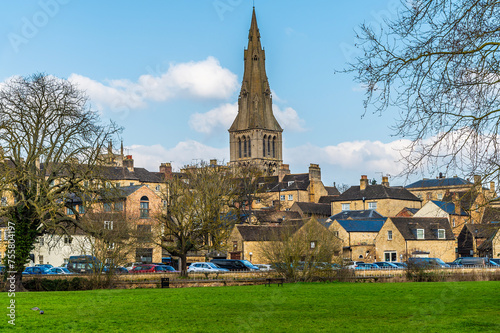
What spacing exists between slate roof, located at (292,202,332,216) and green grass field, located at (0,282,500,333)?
81001 millimetres

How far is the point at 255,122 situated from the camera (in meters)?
183

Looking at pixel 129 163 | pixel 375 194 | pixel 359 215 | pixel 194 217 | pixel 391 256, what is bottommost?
pixel 391 256

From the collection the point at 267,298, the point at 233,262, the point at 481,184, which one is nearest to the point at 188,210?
the point at 233,262

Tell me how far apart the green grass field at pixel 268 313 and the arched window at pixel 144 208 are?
45.5 meters

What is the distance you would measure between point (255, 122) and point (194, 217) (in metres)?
116

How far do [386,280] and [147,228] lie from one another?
26942 millimetres

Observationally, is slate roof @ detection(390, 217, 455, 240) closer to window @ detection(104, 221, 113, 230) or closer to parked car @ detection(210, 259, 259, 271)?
parked car @ detection(210, 259, 259, 271)

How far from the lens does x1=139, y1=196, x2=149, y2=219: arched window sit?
3125 inches

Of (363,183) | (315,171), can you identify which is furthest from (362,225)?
(315,171)

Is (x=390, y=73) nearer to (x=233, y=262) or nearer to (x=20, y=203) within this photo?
(x=20, y=203)

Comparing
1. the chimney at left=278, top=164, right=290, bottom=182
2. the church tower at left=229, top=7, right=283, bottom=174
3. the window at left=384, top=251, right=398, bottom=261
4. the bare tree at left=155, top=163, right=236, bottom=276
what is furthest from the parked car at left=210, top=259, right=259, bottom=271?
the church tower at left=229, top=7, right=283, bottom=174

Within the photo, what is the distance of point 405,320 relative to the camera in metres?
21.8

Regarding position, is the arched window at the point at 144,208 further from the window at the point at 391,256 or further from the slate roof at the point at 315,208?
the slate roof at the point at 315,208

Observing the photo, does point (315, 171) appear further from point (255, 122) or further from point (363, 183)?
point (255, 122)
